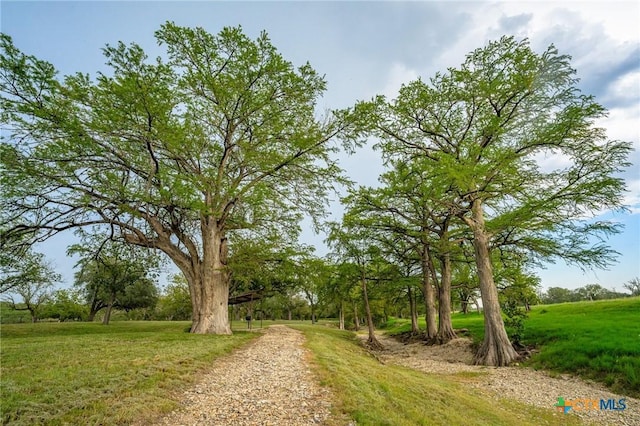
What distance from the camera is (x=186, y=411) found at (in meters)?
4.96

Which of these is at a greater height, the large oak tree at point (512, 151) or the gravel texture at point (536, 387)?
the large oak tree at point (512, 151)

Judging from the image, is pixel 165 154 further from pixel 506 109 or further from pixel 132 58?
pixel 506 109

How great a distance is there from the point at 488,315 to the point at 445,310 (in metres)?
6.98

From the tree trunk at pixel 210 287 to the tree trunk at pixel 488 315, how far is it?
1327 centimetres

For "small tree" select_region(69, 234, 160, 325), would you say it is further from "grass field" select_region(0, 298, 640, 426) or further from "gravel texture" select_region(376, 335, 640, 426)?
"gravel texture" select_region(376, 335, 640, 426)

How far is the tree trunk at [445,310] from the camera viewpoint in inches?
800

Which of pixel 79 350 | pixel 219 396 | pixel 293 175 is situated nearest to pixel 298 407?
pixel 219 396

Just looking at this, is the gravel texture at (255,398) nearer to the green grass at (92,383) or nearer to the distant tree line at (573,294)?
the green grass at (92,383)

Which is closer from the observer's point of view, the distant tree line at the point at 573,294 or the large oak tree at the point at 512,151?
the large oak tree at the point at 512,151

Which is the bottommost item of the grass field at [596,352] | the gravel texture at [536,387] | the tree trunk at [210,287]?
the gravel texture at [536,387]

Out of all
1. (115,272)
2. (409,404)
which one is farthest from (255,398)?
(115,272)

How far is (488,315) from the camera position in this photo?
561 inches

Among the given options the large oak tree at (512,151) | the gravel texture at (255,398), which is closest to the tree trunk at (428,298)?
the large oak tree at (512,151)

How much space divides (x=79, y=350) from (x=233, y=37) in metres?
14.8
